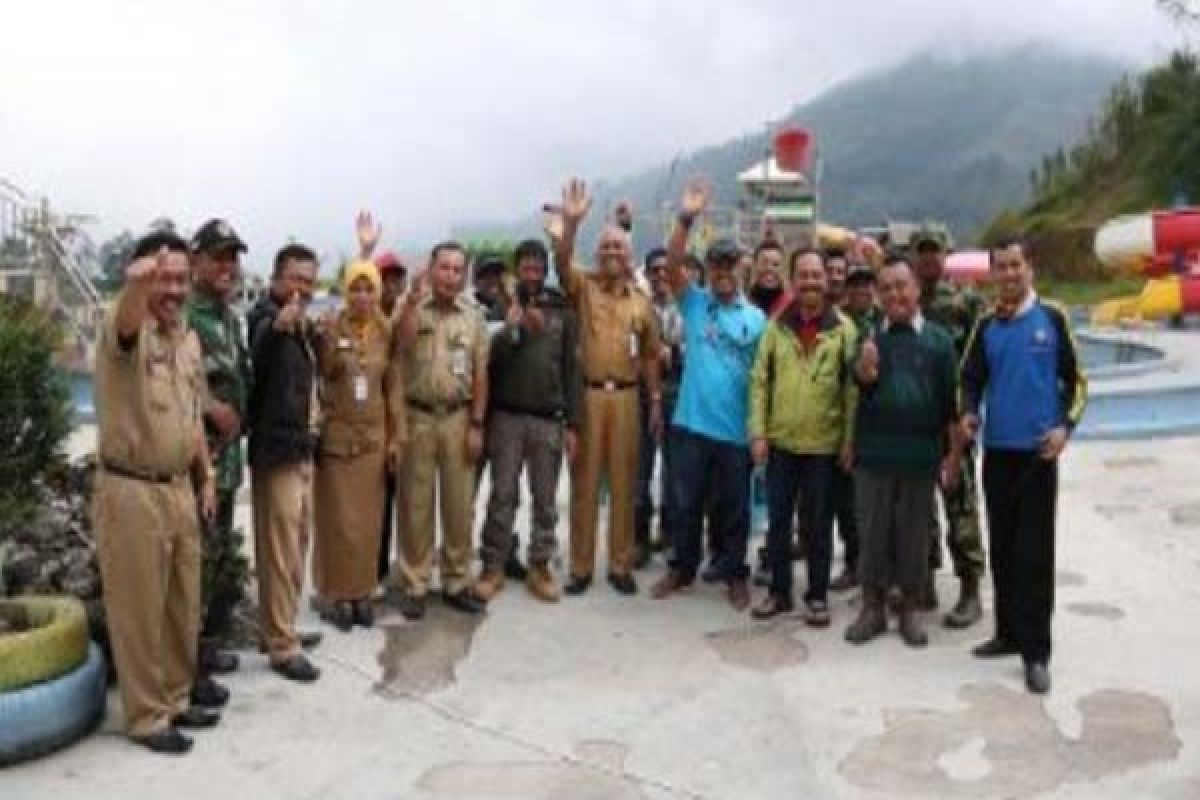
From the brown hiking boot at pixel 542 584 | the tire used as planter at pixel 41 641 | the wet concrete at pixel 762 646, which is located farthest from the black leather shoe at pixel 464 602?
the tire used as planter at pixel 41 641

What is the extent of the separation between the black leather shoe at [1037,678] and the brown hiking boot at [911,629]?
0.58m

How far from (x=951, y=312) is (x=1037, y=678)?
1803mm

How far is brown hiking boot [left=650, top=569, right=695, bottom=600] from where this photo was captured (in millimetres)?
6984

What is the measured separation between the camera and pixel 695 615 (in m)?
6.68

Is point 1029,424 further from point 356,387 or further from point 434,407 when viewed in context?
point 356,387

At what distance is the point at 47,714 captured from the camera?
4.78 meters

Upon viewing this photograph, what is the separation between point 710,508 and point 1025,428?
6.08ft

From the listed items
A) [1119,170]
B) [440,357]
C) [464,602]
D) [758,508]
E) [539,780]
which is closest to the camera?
[539,780]

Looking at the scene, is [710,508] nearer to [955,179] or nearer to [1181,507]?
[1181,507]

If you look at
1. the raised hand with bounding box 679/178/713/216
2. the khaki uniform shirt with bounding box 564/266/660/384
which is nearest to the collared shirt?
the khaki uniform shirt with bounding box 564/266/660/384

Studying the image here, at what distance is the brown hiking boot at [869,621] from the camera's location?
621 cm

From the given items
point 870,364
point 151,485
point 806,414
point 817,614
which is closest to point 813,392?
point 806,414

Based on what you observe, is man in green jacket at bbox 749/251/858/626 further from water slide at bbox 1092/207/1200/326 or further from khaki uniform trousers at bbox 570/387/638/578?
water slide at bbox 1092/207/1200/326

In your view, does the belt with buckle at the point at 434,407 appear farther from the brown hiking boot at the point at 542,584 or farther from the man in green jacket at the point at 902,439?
the man in green jacket at the point at 902,439
